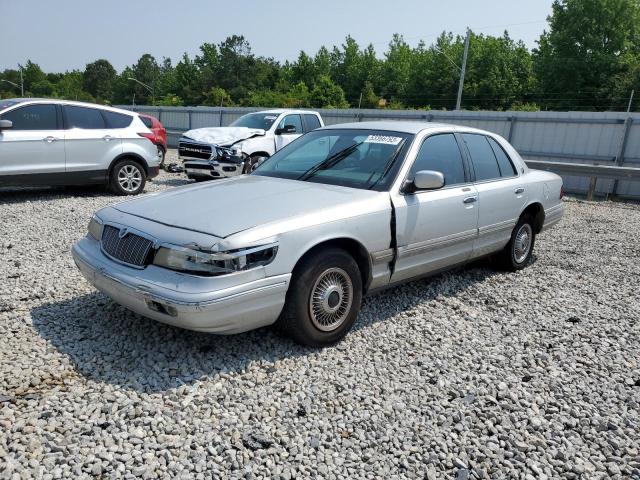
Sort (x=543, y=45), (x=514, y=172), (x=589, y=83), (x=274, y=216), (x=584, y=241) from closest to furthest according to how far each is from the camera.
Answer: (x=274, y=216) → (x=514, y=172) → (x=584, y=241) → (x=589, y=83) → (x=543, y=45)

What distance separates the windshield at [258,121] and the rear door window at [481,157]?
756 centimetres

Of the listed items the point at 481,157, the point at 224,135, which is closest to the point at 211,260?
the point at 481,157

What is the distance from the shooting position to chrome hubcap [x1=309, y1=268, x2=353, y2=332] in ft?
12.1

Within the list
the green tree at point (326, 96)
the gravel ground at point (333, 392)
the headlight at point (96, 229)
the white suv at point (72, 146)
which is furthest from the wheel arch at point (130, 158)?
the green tree at point (326, 96)

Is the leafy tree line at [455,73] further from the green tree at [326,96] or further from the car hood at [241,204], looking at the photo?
the car hood at [241,204]

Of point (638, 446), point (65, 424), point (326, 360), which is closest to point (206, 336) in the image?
point (326, 360)

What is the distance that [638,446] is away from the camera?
2.94 m

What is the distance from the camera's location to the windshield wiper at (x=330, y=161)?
4.58 meters

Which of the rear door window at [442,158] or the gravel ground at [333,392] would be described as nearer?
the gravel ground at [333,392]

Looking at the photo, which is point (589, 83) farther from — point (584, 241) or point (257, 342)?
point (257, 342)

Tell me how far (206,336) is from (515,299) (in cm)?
311

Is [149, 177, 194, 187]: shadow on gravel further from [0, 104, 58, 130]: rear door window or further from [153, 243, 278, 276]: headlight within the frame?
[153, 243, 278, 276]: headlight

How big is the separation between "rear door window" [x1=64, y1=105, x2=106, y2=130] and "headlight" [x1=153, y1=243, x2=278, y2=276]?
6925mm

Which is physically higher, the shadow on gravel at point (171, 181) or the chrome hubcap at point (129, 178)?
the chrome hubcap at point (129, 178)
